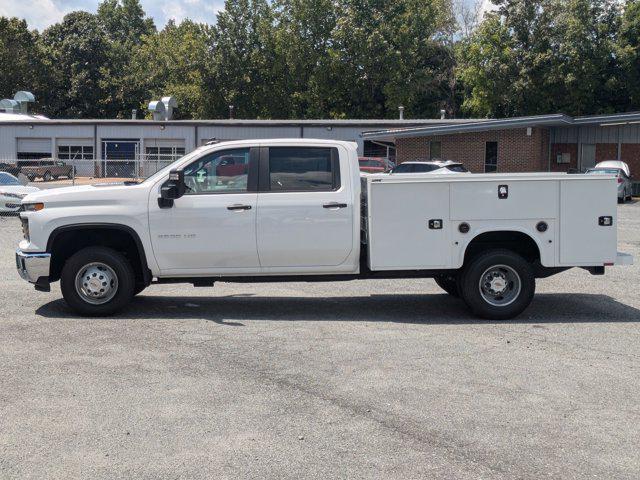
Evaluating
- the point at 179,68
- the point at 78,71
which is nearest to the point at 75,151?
the point at 179,68

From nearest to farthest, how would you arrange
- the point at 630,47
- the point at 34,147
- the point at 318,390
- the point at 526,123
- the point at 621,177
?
1. the point at 318,390
2. the point at 621,177
3. the point at 526,123
4. the point at 630,47
5. the point at 34,147

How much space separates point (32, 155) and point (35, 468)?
177 ft

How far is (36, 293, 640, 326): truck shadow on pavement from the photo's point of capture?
9250 millimetres

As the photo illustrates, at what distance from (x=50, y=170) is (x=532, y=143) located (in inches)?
1075

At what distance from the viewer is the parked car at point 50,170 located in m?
46.2

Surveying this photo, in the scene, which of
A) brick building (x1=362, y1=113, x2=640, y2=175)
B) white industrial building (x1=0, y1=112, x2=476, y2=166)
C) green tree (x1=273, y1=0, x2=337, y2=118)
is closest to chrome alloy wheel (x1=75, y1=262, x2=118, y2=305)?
brick building (x1=362, y1=113, x2=640, y2=175)

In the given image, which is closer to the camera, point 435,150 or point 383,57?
point 435,150

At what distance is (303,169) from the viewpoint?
921cm

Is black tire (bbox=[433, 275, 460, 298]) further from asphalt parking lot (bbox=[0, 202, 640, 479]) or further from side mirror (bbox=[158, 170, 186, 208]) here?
side mirror (bbox=[158, 170, 186, 208])

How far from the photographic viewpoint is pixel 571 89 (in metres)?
52.2

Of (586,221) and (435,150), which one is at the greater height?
(435,150)

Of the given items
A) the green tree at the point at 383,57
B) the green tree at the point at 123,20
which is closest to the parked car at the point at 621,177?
the green tree at the point at 383,57

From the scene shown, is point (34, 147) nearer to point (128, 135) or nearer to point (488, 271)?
point (128, 135)

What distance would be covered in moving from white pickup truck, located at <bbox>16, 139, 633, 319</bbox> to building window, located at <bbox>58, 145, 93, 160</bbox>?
155ft
